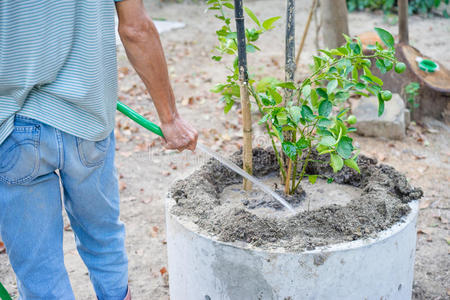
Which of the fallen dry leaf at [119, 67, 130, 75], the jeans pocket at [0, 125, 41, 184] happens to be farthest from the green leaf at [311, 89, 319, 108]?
the fallen dry leaf at [119, 67, 130, 75]

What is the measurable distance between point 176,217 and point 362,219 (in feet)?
2.45

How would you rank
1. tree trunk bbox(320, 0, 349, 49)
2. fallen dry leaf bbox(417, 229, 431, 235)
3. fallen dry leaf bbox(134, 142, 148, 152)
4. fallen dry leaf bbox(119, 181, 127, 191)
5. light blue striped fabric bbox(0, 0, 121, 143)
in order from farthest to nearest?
tree trunk bbox(320, 0, 349, 49)
fallen dry leaf bbox(134, 142, 148, 152)
fallen dry leaf bbox(119, 181, 127, 191)
fallen dry leaf bbox(417, 229, 431, 235)
light blue striped fabric bbox(0, 0, 121, 143)

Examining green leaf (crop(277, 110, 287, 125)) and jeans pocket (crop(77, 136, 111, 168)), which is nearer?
jeans pocket (crop(77, 136, 111, 168))

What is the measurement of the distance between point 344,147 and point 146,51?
0.82 m

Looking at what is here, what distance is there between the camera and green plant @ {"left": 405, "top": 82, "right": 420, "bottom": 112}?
16.2 feet

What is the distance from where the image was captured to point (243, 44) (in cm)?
212

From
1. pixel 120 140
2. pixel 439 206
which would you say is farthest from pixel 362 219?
pixel 120 140

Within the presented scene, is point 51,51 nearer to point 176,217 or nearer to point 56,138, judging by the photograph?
point 56,138

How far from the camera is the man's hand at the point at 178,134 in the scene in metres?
1.88

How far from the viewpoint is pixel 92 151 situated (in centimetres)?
177

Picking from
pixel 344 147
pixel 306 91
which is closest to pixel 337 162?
pixel 344 147

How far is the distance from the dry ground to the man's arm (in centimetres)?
58

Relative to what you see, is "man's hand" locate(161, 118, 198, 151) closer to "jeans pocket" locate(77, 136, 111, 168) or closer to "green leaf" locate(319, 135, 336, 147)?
"jeans pocket" locate(77, 136, 111, 168)

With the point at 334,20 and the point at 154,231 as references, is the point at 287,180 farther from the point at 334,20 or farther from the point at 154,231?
the point at 334,20
